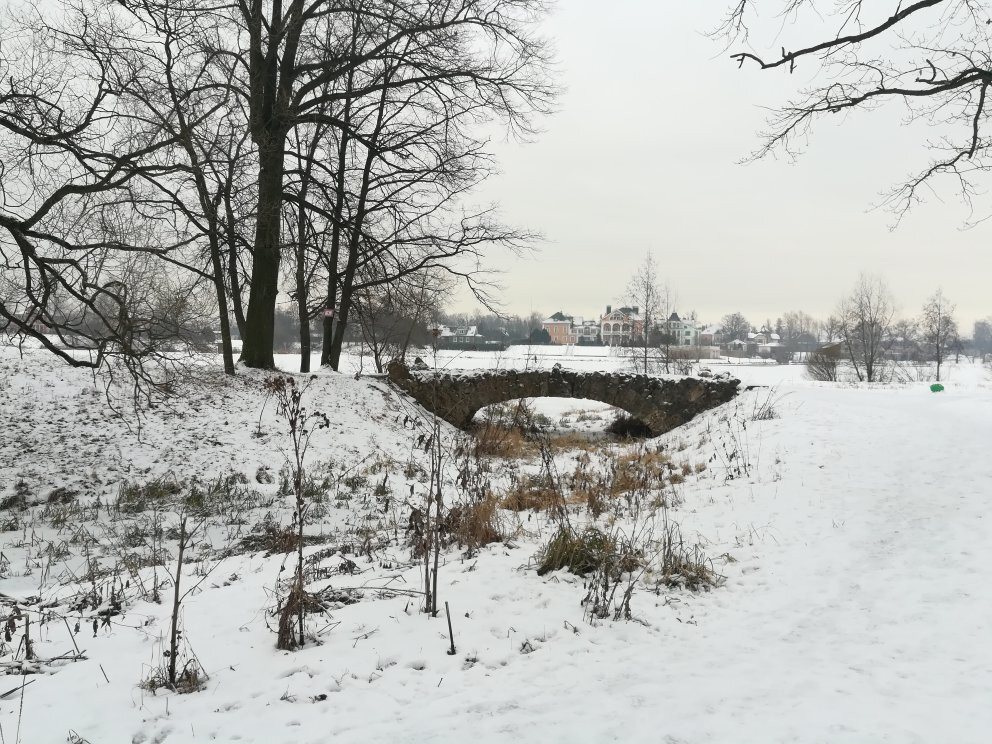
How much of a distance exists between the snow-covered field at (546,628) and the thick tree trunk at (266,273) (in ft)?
18.8

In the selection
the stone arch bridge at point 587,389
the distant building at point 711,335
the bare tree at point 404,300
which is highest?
the distant building at point 711,335

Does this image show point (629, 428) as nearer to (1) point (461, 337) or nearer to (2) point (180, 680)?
(1) point (461, 337)

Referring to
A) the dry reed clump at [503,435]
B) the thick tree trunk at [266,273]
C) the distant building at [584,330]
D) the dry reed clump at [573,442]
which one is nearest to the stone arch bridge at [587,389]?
the dry reed clump at [573,442]

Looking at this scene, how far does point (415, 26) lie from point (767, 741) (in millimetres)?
12499

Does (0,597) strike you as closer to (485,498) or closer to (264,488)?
(485,498)

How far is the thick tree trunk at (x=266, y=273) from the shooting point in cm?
1245

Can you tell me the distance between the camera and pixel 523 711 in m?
2.53

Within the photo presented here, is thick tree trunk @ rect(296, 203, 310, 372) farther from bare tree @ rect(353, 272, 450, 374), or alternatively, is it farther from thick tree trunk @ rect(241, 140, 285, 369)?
bare tree @ rect(353, 272, 450, 374)

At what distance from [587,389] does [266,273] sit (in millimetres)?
8864

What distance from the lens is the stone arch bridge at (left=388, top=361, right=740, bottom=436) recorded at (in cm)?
1520

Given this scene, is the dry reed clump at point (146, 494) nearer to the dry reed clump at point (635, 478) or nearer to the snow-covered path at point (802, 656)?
the dry reed clump at point (635, 478)

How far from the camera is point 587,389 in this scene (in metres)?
16.2

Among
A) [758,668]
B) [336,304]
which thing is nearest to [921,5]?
[758,668]

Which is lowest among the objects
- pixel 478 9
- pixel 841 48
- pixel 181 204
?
pixel 181 204
